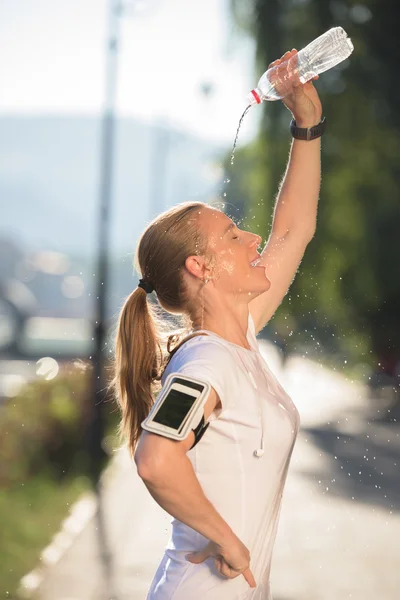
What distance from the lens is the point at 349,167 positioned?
17.1m

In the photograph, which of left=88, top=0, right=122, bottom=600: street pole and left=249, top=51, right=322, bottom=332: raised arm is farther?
left=88, top=0, right=122, bottom=600: street pole

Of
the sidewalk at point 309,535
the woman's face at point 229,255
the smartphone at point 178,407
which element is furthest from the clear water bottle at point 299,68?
the sidewalk at point 309,535

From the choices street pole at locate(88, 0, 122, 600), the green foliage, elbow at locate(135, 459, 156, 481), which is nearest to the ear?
elbow at locate(135, 459, 156, 481)

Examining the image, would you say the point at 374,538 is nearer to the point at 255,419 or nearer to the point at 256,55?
the point at 255,419

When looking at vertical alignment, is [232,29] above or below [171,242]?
below

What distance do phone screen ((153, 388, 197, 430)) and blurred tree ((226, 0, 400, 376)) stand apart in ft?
36.5

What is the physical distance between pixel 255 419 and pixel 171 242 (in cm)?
46

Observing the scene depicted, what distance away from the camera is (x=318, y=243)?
54.4 ft

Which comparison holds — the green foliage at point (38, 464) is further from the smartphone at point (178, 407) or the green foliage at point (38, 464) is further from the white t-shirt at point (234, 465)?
the smartphone at point (178, 407)

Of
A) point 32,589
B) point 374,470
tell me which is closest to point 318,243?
point 374,470

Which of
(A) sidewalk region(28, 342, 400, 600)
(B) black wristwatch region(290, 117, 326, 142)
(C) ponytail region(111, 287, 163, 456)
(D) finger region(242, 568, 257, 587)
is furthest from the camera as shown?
(A) sidewalk region(28, 342, 400, 600)

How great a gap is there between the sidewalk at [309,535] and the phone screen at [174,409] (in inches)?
145

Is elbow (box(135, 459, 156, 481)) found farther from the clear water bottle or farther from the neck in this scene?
the clear water bottle

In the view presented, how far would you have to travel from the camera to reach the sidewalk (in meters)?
6.30
